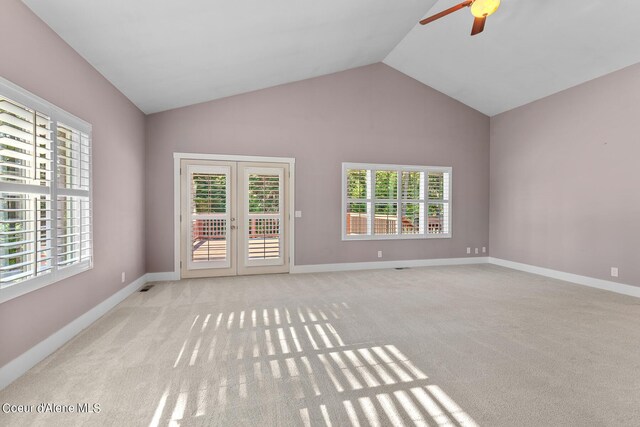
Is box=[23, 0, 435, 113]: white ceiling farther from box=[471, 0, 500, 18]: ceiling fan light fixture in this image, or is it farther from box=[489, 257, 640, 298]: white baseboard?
box=[489, 257, 640, 298]: white baseboard

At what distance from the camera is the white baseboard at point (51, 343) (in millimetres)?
2088

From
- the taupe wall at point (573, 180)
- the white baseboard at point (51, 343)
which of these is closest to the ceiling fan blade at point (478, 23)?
the taupe wall at point (573, 180)

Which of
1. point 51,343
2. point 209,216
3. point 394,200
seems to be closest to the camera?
point 51,343

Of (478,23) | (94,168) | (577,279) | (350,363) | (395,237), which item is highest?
(478,23)

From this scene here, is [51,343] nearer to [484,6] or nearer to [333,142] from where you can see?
[333,142]

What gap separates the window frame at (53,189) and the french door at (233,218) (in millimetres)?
1943

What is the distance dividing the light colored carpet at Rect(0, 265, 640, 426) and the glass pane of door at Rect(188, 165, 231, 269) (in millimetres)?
1276

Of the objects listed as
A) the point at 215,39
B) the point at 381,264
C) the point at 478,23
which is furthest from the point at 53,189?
the point at 381,264

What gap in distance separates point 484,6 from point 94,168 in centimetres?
432

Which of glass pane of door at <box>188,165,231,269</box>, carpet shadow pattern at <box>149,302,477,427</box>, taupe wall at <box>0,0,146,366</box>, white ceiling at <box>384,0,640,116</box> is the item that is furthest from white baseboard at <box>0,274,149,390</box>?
white ceiling at <box>384,0,640,116</box>

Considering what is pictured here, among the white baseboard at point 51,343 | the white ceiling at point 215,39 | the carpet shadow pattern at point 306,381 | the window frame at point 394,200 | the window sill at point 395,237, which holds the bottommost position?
the carpet shadow pattern at point 306,381

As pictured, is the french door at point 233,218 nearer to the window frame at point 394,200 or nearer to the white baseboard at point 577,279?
the window frame at point 394,200

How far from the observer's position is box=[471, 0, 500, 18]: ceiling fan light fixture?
2.96m

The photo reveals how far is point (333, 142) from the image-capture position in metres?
5.76
